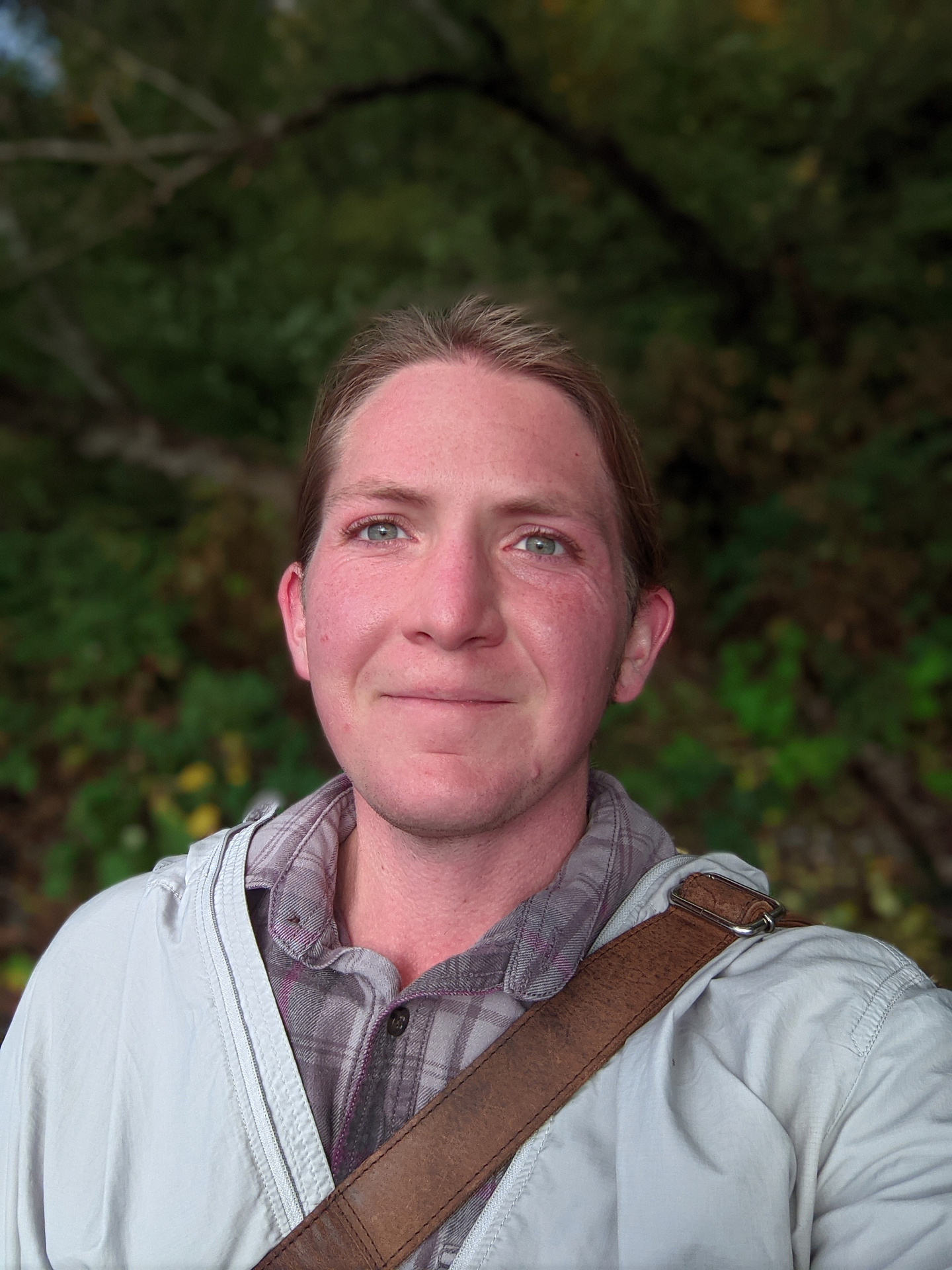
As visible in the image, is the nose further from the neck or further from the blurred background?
the blurred background

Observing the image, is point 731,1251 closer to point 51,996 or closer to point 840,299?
point 51,996

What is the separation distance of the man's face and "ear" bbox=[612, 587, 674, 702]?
118 millimetres

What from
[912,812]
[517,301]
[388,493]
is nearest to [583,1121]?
[388,493]

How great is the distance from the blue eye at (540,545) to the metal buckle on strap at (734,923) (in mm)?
586

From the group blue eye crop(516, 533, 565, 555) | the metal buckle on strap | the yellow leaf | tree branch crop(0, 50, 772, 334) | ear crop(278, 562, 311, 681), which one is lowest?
the yellow leaf

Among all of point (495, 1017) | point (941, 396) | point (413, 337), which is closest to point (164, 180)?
point (413, 337)

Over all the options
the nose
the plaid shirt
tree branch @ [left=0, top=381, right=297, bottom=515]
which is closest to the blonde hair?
the nose

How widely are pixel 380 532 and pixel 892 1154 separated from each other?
1.14 metres

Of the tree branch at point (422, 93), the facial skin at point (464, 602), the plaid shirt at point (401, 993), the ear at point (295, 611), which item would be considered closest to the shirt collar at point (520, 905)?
the plaid shirt at point (401, 993)

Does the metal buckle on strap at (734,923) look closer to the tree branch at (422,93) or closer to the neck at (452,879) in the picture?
the neck at (452,879)

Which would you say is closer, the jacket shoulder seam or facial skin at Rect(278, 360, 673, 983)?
the jacket shoulder seam

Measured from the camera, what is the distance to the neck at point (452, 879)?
4.86 ft

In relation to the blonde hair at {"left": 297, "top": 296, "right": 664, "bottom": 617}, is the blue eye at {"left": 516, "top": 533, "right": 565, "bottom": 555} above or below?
below

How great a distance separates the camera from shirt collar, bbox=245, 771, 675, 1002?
136cm
